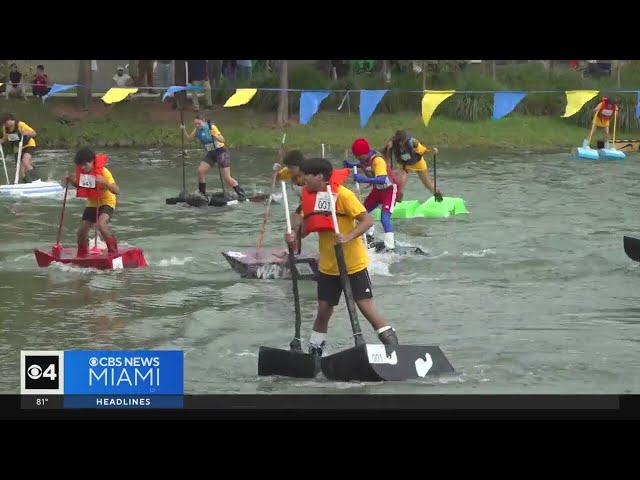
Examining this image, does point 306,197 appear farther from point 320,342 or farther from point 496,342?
point 496,342

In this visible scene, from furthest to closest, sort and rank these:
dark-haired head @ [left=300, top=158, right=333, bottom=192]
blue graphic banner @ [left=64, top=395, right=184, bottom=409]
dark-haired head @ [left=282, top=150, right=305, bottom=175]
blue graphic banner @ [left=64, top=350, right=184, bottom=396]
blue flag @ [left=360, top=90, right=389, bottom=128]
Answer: blue flag @ [left=360, top=90, right=389, bottom=128]
dark-haired head @ [left=282, top=150, right=305, bottom=175]
dark-haired head @ [left=300, top=158, right=333, bottom=192]
blue graphic banner @ [left=64, top=350, right=184, bottom=396]
blue graphic banner @ [left=64, top=395, right=184, bottom=409]

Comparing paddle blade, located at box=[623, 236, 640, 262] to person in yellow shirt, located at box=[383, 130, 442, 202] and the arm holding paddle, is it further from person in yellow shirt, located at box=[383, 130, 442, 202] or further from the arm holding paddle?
the arm holding paddle

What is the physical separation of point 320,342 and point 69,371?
2.44m

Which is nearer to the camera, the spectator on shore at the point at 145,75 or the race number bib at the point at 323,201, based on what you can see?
the race number bib at the point at 323,201

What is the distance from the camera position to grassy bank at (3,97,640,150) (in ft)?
92.8

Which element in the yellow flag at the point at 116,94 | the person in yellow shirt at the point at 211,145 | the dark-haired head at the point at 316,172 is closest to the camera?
the dark-haired head at the point at 316,172

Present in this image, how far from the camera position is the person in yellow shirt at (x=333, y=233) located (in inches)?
395

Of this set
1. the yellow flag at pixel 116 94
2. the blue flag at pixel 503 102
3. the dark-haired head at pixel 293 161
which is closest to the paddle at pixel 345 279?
the dark-haired head at pixel 293 161

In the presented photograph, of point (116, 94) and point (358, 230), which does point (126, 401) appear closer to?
point (358, 230)

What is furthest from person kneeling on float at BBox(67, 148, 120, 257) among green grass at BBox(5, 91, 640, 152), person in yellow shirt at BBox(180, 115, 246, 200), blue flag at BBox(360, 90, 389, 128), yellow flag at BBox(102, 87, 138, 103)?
green grass at BBox(5, 91, 640, 152)

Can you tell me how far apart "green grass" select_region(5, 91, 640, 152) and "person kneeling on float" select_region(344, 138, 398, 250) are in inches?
441

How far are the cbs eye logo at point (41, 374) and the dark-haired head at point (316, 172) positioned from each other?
250 centimetres

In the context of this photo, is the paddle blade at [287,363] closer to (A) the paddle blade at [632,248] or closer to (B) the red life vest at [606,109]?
(A) the paddle blade at [632,248]

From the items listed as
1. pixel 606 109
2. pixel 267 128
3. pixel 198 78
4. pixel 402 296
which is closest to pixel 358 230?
pixel 402 296
